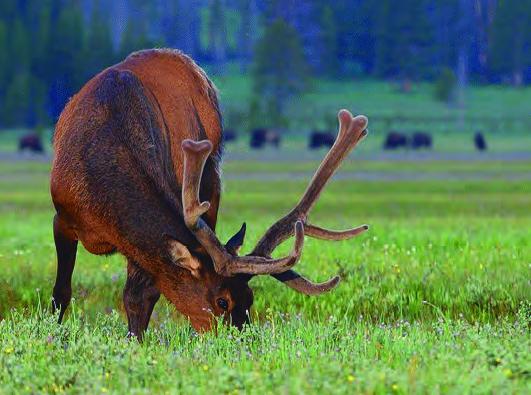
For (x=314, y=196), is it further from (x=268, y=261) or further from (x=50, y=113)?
(x=50, y=113)

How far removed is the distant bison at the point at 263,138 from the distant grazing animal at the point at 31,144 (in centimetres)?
1435

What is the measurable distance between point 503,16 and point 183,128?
137 meters

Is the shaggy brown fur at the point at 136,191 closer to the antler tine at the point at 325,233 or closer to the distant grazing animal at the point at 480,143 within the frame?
the antler tine at the point at 325,233

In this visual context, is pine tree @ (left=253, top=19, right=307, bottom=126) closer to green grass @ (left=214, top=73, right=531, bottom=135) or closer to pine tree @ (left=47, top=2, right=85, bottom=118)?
green grass @ (left=214, top=73, right=531, bottom=135)

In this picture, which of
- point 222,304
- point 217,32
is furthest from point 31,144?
point 217,32

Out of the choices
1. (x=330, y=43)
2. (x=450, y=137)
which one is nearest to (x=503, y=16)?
(x=330, y=43)

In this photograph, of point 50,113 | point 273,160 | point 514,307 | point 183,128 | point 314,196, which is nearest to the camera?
point 314,196

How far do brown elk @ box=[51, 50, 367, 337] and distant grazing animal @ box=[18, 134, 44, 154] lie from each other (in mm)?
74272

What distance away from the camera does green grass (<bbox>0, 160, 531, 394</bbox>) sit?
26.6 feet

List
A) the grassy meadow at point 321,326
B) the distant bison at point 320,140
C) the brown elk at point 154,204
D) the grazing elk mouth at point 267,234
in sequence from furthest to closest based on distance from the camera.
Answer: the distant bison at point 320,140 < the brown elk at point 154,204 < the grazing elk mouth at point 267,234 < the grassy meadow at point 321,326

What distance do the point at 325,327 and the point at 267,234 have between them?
76 centimetres

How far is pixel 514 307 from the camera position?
40.9 feet

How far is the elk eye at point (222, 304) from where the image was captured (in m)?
9.75

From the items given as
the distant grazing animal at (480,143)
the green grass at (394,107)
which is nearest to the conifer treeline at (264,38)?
the green grass at (394,107)
